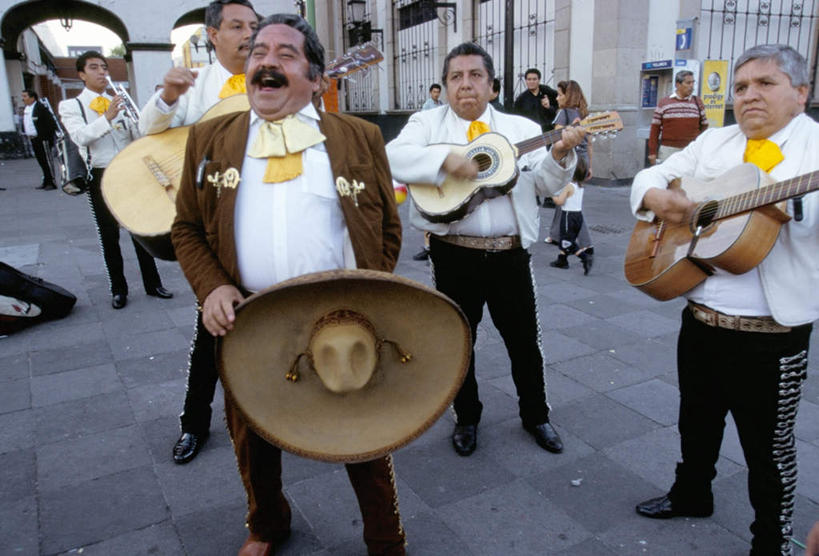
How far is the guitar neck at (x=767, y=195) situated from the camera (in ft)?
6.56

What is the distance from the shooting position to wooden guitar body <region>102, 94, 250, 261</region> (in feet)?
9.12

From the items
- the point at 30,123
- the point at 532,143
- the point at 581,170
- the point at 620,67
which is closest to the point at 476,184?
the point at 532,143

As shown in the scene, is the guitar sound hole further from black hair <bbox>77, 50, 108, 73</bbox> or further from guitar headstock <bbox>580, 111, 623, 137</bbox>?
black hair <bbox>77, 50, 108, 73</bbox>

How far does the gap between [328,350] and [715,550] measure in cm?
186

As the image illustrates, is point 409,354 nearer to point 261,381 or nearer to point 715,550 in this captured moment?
point 261,381

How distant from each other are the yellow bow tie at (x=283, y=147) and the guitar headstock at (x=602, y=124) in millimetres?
1769

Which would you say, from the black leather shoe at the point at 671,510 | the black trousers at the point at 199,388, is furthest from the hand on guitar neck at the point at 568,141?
the black trousers at the point at 199,388

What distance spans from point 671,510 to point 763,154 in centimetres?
153

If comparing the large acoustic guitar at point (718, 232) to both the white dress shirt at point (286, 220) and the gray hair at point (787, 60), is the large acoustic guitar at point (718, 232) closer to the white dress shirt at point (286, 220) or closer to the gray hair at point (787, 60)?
the gray hair at point (787, 60)

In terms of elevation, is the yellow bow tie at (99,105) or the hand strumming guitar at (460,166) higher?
the yellow bow tie at (99,105)

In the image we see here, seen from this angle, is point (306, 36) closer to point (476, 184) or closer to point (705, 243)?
point (476, 184)

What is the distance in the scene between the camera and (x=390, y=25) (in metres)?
18.0

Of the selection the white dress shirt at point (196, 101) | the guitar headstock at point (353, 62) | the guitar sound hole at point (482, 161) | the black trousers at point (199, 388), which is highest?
the guitar headstock at point (353, 62)

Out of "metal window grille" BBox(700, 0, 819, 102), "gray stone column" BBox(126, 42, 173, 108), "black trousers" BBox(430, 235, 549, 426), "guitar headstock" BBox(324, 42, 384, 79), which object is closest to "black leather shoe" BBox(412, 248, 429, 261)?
"guitar headstock" BBox(324, 42, 384, 79)
